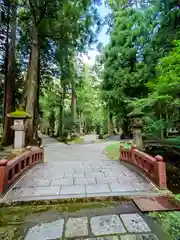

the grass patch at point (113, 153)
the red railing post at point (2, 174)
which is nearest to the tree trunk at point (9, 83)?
the grass patch at point (113, 153)

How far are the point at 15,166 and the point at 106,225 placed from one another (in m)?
2.89

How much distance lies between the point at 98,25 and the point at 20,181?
1020 cm

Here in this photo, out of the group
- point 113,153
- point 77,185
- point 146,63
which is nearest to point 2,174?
point 77,185

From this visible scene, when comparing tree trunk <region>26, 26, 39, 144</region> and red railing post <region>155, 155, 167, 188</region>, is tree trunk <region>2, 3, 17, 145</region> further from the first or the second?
red railing post <region>155, 155, 167, 188</region>

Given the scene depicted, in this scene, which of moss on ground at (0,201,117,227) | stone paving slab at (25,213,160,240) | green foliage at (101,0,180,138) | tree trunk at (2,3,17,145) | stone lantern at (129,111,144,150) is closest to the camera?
stone paving slab at (25,213,160,240)

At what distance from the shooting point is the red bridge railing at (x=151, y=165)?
3.69 meters

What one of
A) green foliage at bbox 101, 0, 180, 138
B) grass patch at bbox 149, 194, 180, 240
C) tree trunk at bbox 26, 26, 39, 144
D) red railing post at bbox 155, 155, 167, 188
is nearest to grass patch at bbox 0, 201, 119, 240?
grass patch at bbox 149, 194, 180, 240

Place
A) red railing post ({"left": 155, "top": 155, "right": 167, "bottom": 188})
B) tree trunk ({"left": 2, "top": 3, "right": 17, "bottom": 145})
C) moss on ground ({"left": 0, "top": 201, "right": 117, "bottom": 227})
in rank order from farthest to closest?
tree trunk ({"left": 2, "top": 3, "right": 17, "bottom": 145})
red railing post ({"left": 155, "top": 155, "right": 167, "bottom": 188})
moss on ground ({"left": 0, "top": 201, "right": 117, "bottom": 227})

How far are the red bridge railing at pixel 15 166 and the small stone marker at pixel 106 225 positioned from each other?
Result: 1.99 meters

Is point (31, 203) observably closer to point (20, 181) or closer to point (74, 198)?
point (74, 198)

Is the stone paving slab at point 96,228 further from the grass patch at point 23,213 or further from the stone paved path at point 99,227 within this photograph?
the grass patch at point 23,213

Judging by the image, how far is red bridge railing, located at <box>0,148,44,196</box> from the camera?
340 centimetres

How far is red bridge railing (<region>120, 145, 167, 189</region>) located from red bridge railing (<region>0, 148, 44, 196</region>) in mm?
3262

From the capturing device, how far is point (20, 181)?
4.20m
